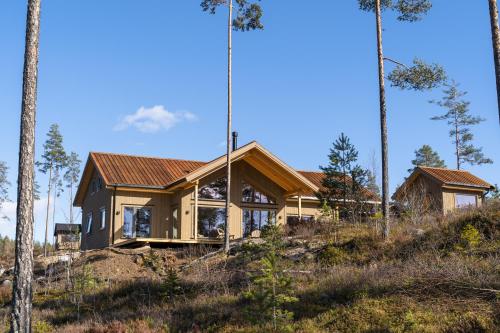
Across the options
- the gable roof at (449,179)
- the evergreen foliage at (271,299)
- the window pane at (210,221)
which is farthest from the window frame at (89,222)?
the evergreen foliage at (271,299)

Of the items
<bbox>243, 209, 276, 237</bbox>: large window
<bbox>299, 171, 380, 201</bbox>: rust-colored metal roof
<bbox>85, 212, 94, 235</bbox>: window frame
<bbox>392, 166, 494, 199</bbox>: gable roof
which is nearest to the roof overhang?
<bbox>243, 209, 276, 237</bbox>: large window

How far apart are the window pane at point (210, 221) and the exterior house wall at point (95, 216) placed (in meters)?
4.35

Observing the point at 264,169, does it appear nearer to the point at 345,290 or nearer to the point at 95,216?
Answer: the point at 95,216

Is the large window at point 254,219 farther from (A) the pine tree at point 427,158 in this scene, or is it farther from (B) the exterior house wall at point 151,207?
(A) the pine tree at point 427,158

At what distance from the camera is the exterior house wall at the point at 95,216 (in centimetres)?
2903

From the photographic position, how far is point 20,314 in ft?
40.4

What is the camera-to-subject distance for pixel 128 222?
1123 inches

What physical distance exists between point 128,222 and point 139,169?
10.3 feet

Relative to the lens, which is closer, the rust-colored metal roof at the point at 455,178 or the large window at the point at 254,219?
the large window at the point at 254,219

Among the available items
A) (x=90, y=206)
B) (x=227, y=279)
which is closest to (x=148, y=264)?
(x=227, y=279)

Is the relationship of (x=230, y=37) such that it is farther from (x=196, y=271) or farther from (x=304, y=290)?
(x=304, y=290)

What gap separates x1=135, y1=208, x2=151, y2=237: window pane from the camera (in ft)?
93.9

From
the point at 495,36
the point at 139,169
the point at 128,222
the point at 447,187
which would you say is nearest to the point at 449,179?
the point at 447,187

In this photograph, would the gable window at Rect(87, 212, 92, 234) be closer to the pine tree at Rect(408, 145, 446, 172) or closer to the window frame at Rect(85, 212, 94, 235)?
the window frame at Rect(85, 212, 94, 235)
